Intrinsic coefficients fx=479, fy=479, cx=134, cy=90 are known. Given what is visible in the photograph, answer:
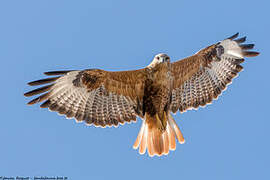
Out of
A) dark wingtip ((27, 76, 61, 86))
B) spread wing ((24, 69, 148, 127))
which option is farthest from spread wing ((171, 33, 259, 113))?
dark wingtip ((27, 76, 61, 86))

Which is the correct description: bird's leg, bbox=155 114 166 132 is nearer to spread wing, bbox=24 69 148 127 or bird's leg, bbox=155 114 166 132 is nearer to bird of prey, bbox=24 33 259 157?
bird of prey, bbox=24 33 259 157

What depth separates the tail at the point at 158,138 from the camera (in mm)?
11969

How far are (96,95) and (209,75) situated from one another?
3046mm

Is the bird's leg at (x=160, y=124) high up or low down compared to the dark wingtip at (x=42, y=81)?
down

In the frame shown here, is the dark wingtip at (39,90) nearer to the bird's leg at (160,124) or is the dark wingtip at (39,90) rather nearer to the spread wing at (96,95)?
the spread wing at (96,95)

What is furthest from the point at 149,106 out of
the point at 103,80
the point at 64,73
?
the point at 64,73

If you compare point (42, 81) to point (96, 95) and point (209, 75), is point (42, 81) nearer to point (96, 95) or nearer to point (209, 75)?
point (96, 95)

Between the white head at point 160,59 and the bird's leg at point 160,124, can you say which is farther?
the bird's leg at point 160,124

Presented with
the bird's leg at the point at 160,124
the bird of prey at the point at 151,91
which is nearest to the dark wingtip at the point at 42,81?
the bird of prey at the point at 151,91

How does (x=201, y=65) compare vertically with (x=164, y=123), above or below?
above

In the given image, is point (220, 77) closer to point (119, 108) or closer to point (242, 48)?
point (242, 48)

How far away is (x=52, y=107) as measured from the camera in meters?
11.4

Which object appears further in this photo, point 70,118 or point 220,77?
point 220,77

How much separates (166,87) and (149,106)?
66 cm
